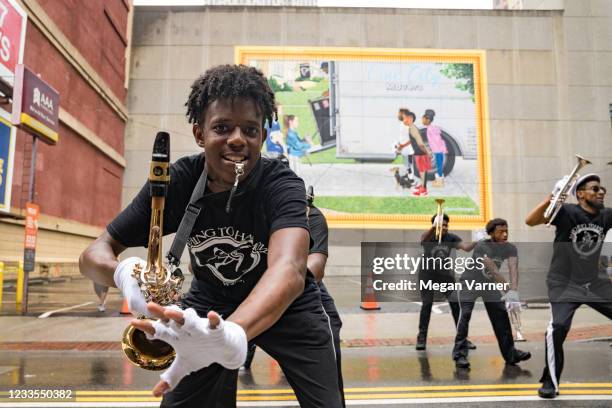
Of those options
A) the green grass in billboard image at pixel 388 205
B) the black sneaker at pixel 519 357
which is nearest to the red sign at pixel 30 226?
the black sneaker at pixel 519 357

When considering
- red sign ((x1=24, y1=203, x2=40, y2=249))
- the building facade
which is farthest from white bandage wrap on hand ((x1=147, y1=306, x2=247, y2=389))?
the building facade

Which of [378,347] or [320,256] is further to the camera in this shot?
[378,347]

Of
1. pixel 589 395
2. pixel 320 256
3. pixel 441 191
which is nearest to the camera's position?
pixel 320 256

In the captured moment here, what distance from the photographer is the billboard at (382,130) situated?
28.5 metres

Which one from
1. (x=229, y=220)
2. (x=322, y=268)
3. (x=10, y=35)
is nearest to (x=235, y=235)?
(x=229, y=220)

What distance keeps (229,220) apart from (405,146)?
90.7 feet

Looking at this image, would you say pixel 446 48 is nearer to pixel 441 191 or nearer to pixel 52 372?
pixel 441 191

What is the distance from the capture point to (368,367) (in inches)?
265

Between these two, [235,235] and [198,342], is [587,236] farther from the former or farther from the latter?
[198,342]

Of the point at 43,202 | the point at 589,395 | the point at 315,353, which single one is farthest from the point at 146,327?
the point at 43,202

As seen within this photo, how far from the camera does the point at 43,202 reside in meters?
20.6

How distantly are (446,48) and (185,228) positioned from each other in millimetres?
30753

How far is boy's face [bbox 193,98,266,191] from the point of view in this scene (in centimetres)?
212

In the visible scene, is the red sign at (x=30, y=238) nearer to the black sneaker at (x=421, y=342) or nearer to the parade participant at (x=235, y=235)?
the black sneaker at (x=421, y=342)
